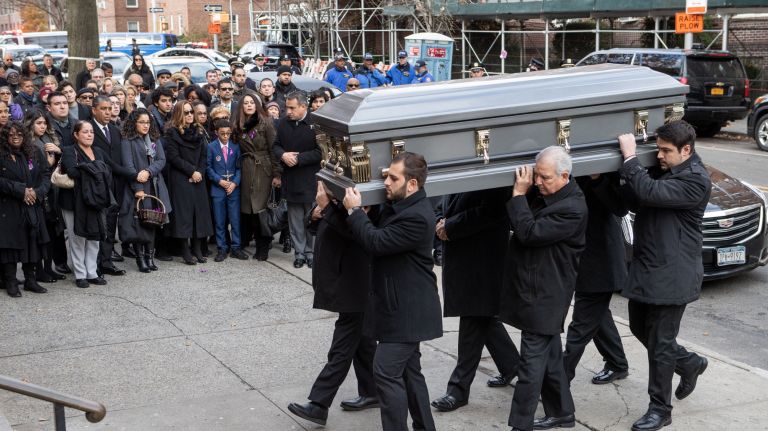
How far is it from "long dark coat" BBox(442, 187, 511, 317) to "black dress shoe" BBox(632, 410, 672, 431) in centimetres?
107

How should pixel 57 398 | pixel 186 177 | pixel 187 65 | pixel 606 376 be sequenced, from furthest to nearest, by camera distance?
pixel 187 65, pixel 186 177, pixel 606 376, pixel 57 398

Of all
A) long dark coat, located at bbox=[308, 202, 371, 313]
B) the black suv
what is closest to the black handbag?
long dark coat, located at bbox=[308, 202, 371, 313]

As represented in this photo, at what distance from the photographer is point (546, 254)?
5.46 metres

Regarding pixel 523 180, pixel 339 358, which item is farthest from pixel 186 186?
pixel 523 180

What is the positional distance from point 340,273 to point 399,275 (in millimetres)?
673

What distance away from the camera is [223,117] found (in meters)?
10.6

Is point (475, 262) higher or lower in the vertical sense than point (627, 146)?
Answer: lower

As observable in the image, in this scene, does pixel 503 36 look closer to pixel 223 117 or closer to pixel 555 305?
pixel 223 117

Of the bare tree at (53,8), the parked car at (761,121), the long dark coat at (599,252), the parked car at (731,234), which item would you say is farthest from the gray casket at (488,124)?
the bare tree at (53,8)

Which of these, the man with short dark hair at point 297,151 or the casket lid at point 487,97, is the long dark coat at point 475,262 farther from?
the man with short dark hair at point 297,151

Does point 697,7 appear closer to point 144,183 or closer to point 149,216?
point 144,183

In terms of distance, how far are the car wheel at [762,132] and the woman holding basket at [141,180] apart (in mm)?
14205

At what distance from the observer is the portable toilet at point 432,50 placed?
29.0 metres

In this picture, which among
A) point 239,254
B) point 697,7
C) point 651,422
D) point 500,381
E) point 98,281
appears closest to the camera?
point 651,422
